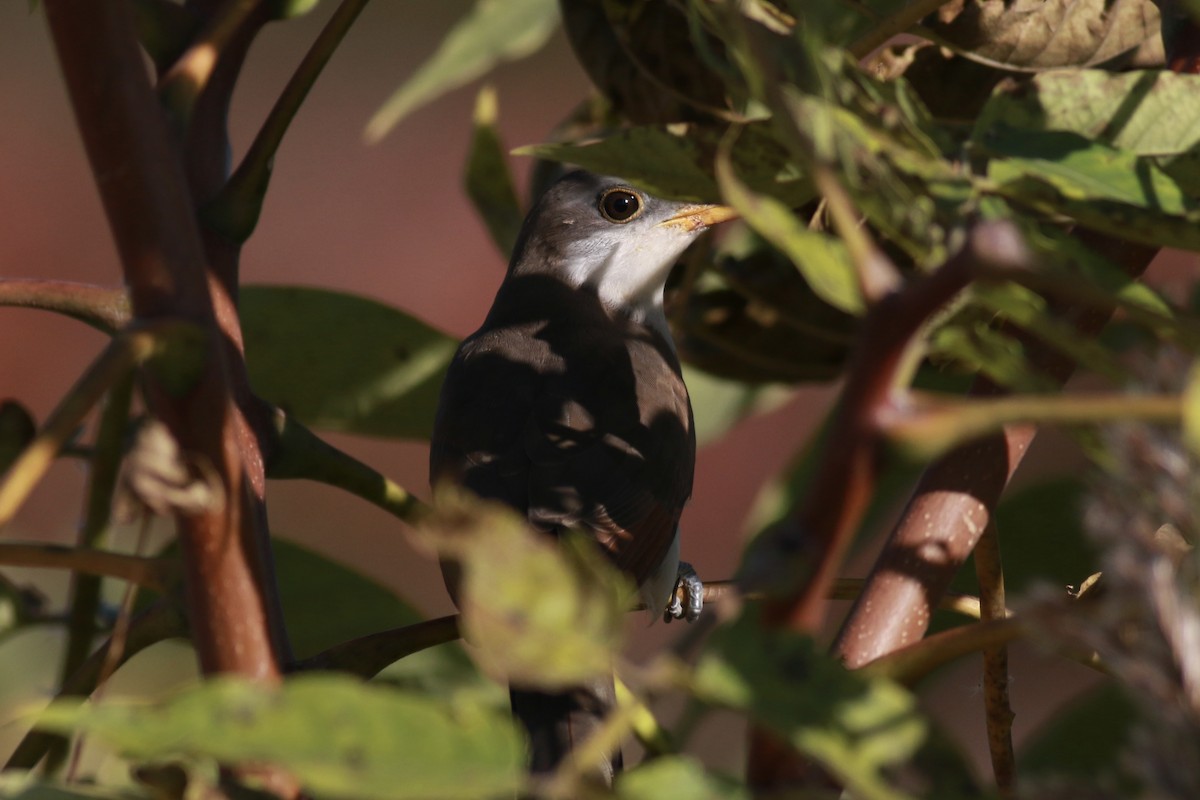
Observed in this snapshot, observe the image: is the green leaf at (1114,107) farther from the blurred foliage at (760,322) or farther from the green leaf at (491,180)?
the green leaf at (491,180)

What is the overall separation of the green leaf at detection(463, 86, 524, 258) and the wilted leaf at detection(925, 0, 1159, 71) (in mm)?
838

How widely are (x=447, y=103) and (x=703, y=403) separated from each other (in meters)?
6.57

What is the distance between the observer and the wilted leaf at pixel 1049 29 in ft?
4.85

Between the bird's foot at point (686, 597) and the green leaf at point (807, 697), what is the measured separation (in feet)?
5.89

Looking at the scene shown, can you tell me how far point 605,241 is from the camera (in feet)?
10.3

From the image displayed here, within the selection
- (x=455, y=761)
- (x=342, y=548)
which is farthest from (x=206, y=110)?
(x=342, y=548)

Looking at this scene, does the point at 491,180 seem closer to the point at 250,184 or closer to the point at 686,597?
the point at 686,597

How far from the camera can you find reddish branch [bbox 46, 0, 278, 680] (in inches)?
37.7

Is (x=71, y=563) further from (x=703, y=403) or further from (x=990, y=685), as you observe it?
(x=703, y=403)

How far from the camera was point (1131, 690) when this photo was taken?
2.17 feet

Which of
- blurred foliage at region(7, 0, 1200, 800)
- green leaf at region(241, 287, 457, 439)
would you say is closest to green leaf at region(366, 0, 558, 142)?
blurred foliage at region(7, 0, 1200, 800)

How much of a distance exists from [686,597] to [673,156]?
174cm

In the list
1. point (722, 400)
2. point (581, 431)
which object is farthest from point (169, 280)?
point (722, 400)

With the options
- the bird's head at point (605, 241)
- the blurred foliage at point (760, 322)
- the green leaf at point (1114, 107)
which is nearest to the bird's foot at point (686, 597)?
the blurred foliage at point (760, 322)
